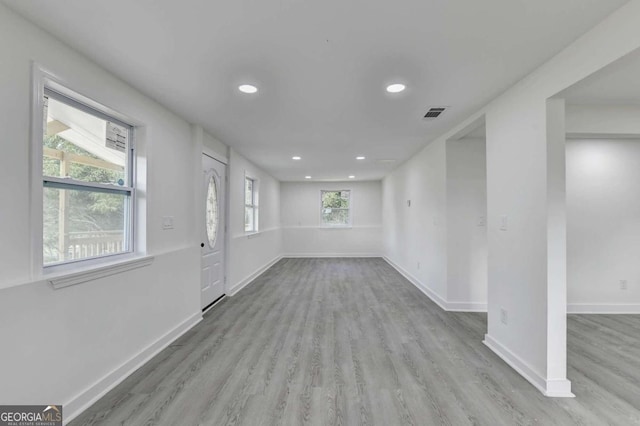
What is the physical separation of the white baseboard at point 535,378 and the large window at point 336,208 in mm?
6703

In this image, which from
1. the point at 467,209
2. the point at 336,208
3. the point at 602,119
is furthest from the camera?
the point at 336,208

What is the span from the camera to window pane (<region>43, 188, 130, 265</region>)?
74.4 inches

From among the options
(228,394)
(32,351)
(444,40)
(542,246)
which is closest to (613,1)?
(444,40)

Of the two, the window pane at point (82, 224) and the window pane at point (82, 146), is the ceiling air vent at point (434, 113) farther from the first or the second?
the window pane at point (82, 224)

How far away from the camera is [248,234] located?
5719mm

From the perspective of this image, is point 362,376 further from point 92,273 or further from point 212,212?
point 212,212

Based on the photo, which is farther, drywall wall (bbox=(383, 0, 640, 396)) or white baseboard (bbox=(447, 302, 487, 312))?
white baseboard (bbox=(447, 302, 487, 312))

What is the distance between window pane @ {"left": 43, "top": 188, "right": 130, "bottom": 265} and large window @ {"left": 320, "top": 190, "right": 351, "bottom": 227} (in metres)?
6.92

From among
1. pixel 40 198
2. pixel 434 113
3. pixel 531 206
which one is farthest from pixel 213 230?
pixel 531 206

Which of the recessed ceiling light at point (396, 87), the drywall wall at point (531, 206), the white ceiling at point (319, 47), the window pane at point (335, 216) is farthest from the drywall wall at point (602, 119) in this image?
the window pane at point (335, 216)

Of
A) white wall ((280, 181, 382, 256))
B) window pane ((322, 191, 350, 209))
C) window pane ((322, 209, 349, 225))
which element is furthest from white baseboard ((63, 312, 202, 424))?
window pane ((322, 191, 350, 209))

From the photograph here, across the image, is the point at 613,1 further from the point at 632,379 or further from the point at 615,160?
the point at 615,160

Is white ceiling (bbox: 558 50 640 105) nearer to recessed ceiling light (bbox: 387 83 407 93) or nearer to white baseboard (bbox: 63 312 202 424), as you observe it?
recessed ceiling light (bbox: 387 83 407 93)

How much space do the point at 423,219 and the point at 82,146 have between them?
14.6ft
